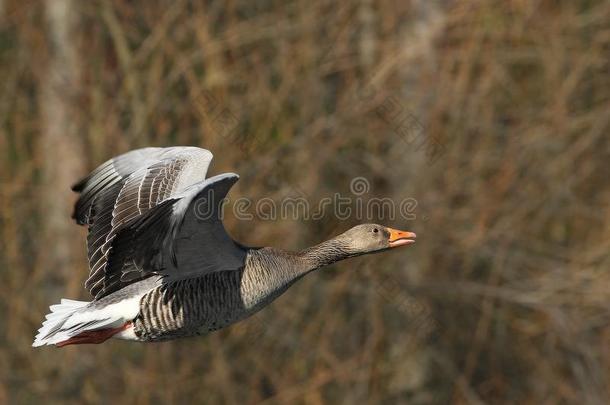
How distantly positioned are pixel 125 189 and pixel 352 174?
5.03 metres

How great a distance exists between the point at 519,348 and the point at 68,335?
7.79m

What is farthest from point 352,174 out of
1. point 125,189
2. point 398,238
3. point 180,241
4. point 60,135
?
point 180,241

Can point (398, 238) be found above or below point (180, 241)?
below

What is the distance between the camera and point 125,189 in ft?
28.5

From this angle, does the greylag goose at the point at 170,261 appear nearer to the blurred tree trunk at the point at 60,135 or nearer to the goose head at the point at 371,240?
the goose head at the point at 371,240

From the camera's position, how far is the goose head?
859 cm

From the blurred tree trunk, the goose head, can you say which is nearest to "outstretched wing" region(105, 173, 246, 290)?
the goose head

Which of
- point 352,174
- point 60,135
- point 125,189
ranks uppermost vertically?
point 60,135

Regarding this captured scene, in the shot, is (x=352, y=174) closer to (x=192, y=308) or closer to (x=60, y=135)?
(x=60, y=135)

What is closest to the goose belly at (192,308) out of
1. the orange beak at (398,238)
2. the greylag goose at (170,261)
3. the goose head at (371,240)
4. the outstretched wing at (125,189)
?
the greylag goose at (170,261)

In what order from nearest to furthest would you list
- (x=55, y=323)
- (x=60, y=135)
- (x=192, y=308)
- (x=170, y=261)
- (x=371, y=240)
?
(x=170, y=261)
(x=192, y=308)
(x=55, y=323)
(x=371, y=240)
(x=60, y=135)

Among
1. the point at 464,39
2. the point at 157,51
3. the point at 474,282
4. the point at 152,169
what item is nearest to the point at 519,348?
the point at 474,282

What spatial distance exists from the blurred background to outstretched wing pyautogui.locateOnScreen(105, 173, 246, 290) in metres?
4.55

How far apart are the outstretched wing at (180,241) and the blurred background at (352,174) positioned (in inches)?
179
